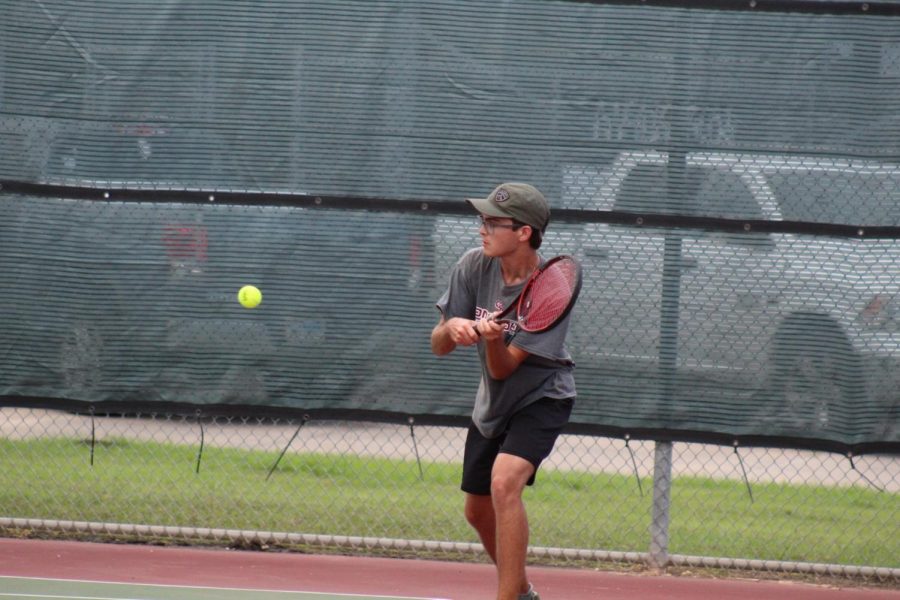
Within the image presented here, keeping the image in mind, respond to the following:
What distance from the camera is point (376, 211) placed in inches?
234

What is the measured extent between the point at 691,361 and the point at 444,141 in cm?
151

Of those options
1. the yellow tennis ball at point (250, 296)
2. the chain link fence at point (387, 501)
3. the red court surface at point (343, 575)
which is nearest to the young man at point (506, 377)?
the red court surface at point (343, 575)

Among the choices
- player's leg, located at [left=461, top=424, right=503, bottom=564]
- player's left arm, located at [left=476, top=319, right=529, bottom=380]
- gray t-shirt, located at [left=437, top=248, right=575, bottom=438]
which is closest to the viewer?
player's left arm, located at [left=476, top=319, right=529, bottom=380]

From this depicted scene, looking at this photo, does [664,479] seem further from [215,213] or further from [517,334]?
[215,213]

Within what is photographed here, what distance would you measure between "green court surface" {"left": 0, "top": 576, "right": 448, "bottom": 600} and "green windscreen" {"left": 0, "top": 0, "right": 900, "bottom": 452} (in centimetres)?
95

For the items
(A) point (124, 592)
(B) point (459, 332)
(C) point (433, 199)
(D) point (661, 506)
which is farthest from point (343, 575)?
(B) point (459, 332)

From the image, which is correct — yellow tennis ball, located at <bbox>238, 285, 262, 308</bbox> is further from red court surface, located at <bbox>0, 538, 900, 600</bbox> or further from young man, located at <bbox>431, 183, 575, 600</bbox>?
young man, located at <bbox>431, 183, 575, 600</bbox>

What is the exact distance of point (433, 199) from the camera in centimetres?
591

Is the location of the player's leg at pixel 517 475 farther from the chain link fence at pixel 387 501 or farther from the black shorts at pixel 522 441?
the chain link fence at pixel 387 501

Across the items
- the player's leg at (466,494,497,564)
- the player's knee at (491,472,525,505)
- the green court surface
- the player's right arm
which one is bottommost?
the green court surface

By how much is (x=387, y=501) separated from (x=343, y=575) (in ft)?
3.98

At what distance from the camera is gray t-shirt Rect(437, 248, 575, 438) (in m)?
4.59

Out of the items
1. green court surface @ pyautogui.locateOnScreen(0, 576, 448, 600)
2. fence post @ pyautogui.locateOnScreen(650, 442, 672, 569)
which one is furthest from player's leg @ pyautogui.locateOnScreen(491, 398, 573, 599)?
fence post @ pyautogui.locateOnScreen(650, 442, 672, 569)

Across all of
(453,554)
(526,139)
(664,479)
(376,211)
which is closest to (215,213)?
(376,211)
